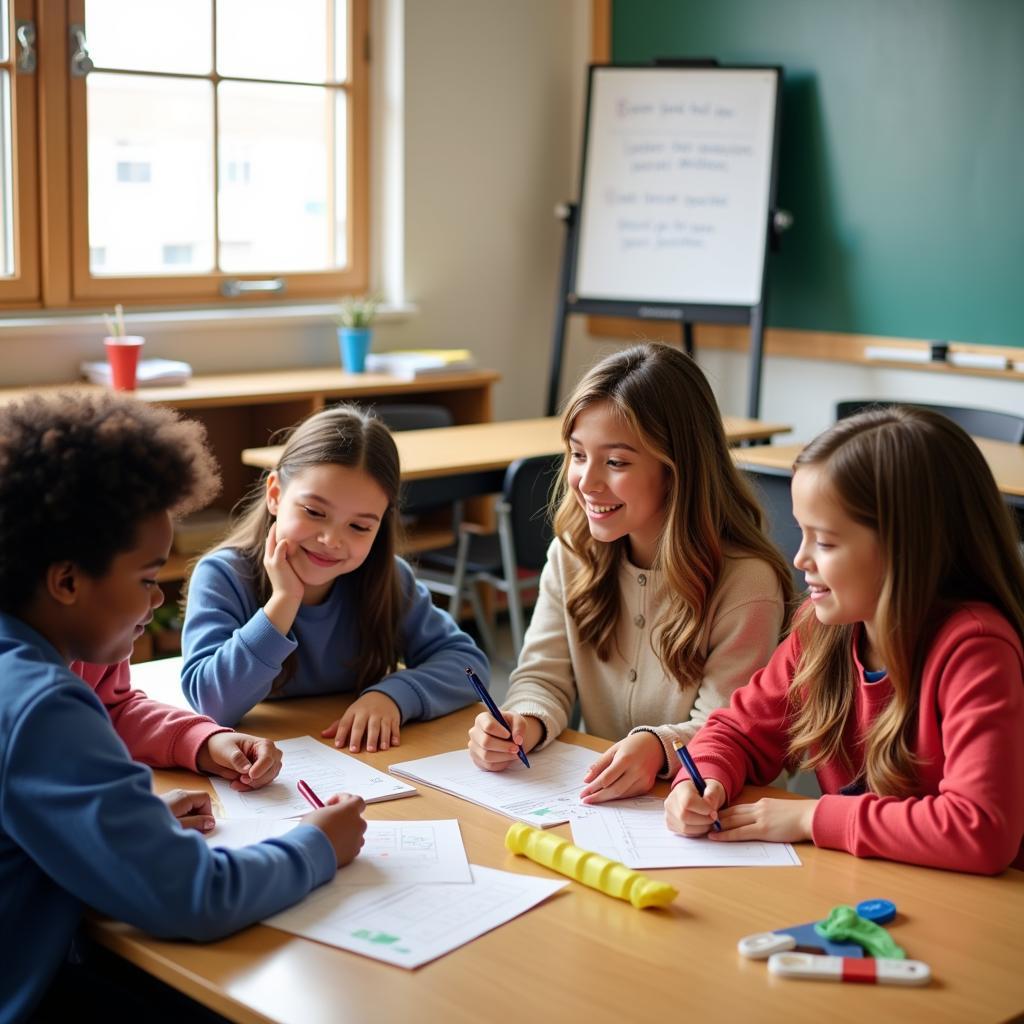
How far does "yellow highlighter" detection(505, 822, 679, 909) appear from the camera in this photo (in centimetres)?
130

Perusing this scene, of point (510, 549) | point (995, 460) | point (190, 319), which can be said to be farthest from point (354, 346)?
point (995, 460)

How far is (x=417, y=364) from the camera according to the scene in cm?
442

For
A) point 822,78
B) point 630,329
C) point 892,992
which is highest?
point 822,78

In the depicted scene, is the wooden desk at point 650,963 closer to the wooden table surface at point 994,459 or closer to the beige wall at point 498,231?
the wooden table surface at point 994,459

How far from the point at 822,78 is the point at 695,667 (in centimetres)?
329

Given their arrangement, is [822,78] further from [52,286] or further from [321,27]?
[52,286]

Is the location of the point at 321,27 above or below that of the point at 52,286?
above

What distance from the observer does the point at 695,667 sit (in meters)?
1.93

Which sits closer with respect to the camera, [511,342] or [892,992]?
[892,992]

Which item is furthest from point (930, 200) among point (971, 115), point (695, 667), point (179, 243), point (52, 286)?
point (695, 667)

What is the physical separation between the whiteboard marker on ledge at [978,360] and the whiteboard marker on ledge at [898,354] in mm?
78

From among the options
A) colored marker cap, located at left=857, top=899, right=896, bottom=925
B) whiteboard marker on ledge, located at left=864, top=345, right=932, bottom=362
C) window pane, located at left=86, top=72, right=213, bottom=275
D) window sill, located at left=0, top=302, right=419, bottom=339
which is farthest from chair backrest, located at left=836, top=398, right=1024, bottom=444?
colored marker cap, located at left=857, top=899, right=896, bottom=925

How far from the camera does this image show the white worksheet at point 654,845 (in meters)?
1.42

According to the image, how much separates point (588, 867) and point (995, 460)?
2.37 meters
